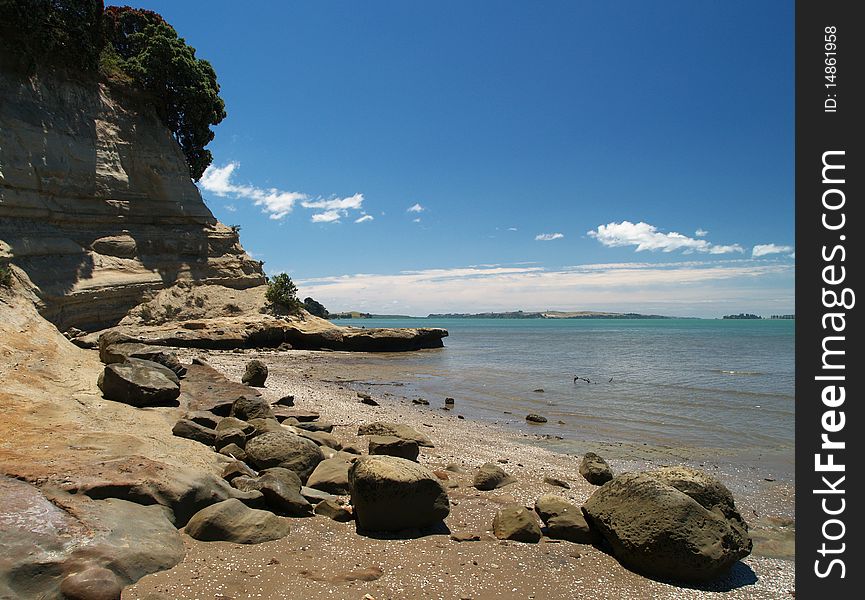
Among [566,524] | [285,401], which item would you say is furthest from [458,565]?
[285,401]

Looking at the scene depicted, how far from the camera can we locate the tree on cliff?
29.6 meters

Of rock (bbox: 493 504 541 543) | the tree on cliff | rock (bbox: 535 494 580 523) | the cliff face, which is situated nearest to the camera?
rock (bbox: 493 504 541 543)

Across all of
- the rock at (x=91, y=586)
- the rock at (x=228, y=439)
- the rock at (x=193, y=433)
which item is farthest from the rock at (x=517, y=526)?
the rock at (x=193, y=433)

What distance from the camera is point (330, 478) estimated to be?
7.14 m

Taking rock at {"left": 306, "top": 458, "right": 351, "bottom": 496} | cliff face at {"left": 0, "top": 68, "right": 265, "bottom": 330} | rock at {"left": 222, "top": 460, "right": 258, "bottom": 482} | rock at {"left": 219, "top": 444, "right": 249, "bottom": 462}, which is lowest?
rock at {"left": 306, "top": 458, "right": 351, "bottom": 496}

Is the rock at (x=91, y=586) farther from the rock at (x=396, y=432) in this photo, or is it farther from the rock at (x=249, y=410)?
the rock at (x=249, y=410)

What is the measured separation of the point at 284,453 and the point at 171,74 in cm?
4126

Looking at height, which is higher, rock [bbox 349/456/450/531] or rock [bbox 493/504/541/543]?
rock [bbox 349/456/450/531]

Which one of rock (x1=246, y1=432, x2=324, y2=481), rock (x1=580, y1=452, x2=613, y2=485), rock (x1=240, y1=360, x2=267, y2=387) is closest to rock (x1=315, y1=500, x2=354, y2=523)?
rock (x1=246, y1=432, x2=324, y2=481)

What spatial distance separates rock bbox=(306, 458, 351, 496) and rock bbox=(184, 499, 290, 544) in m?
1.56

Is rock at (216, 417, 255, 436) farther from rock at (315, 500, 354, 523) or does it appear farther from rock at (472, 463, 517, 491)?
rock at (472, 463, 517, 491)

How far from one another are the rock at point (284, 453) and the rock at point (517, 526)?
298cm

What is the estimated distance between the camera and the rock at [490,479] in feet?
25.8
